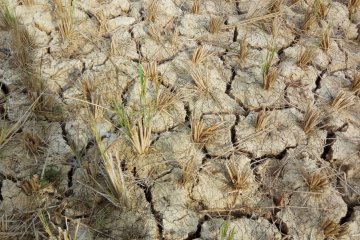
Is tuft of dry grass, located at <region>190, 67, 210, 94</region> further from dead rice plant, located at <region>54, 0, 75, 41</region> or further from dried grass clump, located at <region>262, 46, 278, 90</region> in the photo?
dead rice plant, located at <region>54, 0, 75, 41</region>

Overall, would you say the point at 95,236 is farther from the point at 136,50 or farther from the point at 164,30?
the point at 164,30

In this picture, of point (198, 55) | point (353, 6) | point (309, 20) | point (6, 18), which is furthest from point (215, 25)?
point (6, 18)

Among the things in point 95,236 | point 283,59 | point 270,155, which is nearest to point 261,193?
point 270,155

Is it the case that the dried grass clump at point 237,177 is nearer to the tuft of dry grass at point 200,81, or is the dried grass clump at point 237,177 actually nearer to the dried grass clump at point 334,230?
the dried grass clump at point 334,230

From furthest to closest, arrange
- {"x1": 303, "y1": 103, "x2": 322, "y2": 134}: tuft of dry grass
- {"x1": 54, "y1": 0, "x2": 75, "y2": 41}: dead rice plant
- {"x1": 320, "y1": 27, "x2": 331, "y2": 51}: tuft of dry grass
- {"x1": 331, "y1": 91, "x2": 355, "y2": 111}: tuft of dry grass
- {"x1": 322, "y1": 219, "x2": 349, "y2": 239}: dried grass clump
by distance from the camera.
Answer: {"x1": 320, "y1": 27, "x2": 331, "y2": 51}: tuft of dry grass → {"x1": 54, "y1": 0, "x2": 75, "y2": 41}: dead rice plant → {"x1": 331, "y1": 91, "x2": 355, "y2": 111}: tuft of dry grass → {"x1": 303, "y1": 103, "x2": 322, "y2": 134}: tuft of dry grass → {"x1": 322, "y1": 219, "x2": 349, "y2": 239}: dried grass clump

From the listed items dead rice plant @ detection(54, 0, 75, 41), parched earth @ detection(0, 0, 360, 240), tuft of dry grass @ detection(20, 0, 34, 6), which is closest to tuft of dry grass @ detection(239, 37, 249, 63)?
parched earth @ detection(0, 0, 360, 240)

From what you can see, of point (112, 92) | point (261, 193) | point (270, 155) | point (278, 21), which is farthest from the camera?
point (278, 21)

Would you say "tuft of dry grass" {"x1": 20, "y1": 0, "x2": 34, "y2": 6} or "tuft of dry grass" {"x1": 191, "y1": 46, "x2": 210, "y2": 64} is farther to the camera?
"tuft of dry grass" {"x1": 20, "y1": 0, "x2": 34, "y2": 6}

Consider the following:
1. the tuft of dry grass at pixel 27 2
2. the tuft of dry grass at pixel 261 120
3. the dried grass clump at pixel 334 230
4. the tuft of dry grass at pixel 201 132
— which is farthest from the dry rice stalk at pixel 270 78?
the tuft of dry grass at pixel 27 2
